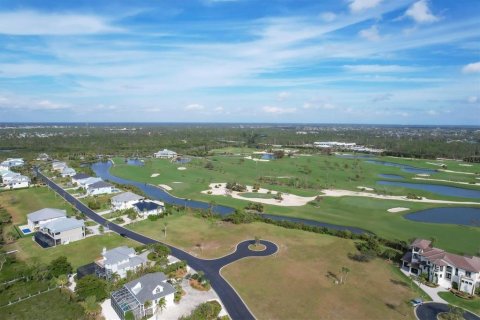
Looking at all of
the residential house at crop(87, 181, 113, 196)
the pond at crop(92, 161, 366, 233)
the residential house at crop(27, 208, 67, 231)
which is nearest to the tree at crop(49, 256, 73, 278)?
the residential house at crop(27, 208, 67, 231)

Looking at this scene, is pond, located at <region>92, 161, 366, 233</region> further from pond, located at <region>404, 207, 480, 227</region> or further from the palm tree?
the palm tree

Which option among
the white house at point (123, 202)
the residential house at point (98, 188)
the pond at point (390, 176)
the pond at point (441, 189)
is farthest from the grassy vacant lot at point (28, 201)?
the pond at point (390, 176)

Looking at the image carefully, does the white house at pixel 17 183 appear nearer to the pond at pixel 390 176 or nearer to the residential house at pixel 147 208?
the residential house at pixel 147 208

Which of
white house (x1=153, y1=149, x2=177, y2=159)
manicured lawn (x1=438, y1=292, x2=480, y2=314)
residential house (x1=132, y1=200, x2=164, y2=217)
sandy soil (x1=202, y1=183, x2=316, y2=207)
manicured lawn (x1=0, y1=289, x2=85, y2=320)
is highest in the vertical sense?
white house (x1=153, y1=149, x2=177, y2=159)

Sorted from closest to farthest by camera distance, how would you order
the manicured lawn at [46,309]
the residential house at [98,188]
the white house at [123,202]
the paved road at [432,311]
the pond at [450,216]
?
the manicured lawn at [46,309], the paved road at [432,311], the pond at [450,216], the white house at [123,202], the residential house at [98,188]

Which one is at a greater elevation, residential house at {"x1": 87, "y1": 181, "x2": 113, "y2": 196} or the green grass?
residential house at {"x1": 87, "y1": 181, "x2": 113, "y2": 196}
